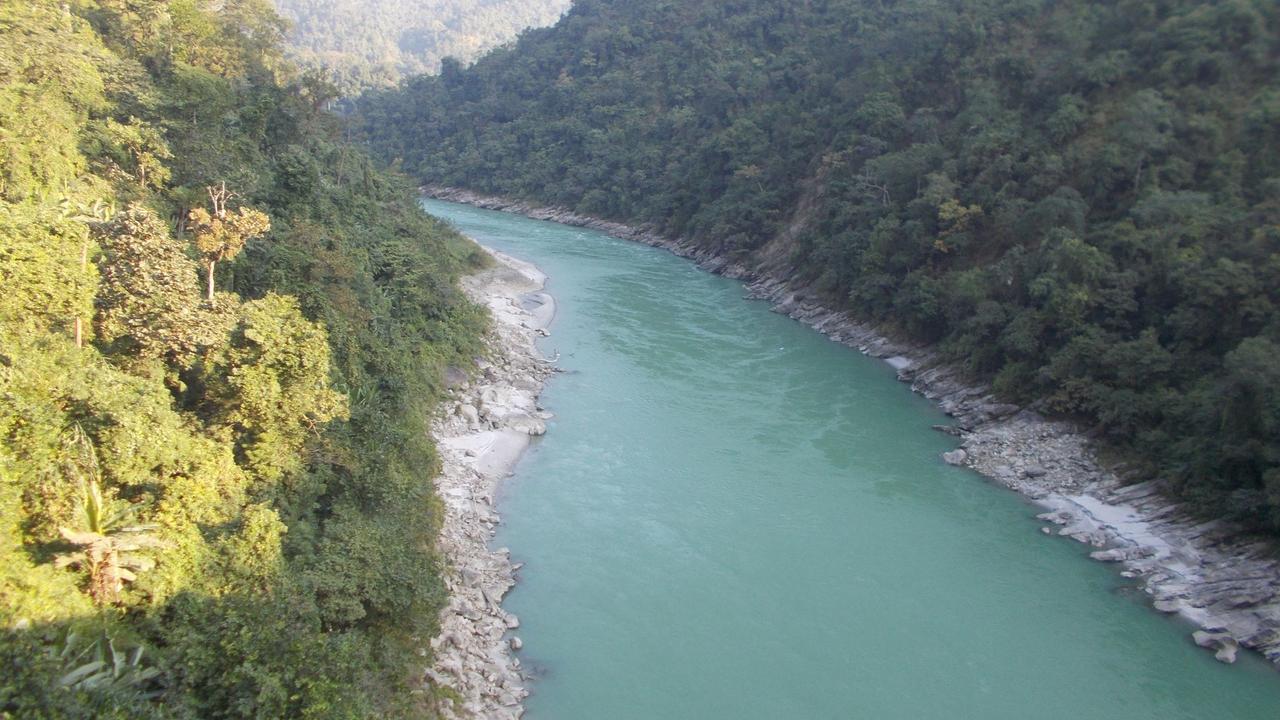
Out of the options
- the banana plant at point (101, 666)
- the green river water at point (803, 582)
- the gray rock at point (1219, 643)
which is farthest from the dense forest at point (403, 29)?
the banana plant at point (101, 666)

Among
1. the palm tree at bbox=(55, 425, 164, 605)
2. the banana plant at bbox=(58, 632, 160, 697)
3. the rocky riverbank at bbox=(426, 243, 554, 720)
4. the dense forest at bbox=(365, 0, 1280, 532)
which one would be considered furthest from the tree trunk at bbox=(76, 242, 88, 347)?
the dense forest at bbox=(365, 0, 1280, 532)

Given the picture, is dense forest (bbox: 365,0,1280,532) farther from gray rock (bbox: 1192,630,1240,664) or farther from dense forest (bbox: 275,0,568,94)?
dense forest (bbox: 275,0,568,94)

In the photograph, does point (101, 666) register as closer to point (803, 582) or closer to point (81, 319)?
point (81, 319)

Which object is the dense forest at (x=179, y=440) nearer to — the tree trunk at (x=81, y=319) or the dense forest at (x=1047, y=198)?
the tree trunk at (x=81, y=319)

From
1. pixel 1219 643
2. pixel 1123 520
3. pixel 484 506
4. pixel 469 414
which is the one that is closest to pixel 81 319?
pixel 484 506

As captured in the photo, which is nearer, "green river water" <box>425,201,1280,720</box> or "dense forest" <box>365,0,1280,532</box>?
"green river water" <box>425,201,1280,720</box>

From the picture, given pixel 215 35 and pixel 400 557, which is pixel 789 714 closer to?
pixel 400 557

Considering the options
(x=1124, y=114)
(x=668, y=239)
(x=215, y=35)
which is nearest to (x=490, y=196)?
(x=668, y=239)
